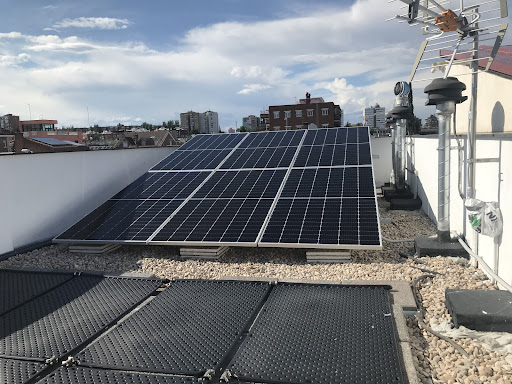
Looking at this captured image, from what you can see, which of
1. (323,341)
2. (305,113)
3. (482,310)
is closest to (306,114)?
(305,113)

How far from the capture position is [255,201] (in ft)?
38.0

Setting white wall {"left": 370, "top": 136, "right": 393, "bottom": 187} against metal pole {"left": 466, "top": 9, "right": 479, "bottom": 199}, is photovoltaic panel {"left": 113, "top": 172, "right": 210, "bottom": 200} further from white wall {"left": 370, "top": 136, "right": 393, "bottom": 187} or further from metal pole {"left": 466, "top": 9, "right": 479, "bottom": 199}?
white wall {"left": 370, "top": 136, "right": 393, "bottom": 187}

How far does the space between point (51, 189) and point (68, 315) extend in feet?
24.0

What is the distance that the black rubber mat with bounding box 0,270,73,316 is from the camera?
7523 mm

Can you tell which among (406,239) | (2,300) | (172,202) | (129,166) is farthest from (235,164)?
(2,300)

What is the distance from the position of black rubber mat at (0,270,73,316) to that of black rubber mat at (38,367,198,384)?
291 centimetres

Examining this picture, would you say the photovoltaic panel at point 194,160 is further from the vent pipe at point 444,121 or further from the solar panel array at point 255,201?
the vent pipe at point 444,121

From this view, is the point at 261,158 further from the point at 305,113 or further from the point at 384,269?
the point at 305,113

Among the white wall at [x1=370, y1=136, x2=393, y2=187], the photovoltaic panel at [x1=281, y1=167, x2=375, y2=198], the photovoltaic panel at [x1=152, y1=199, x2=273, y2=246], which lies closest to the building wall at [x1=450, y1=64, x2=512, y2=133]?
the photovoltaic panel at [x1=281, y1=167, x2=375, y2=198]

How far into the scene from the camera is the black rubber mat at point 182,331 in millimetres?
5152

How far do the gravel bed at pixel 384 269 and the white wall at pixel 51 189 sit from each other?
0.92 metres

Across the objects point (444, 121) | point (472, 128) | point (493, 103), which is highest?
point (493, 103)

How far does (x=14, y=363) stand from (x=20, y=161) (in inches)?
330

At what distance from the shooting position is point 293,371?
4.85m
